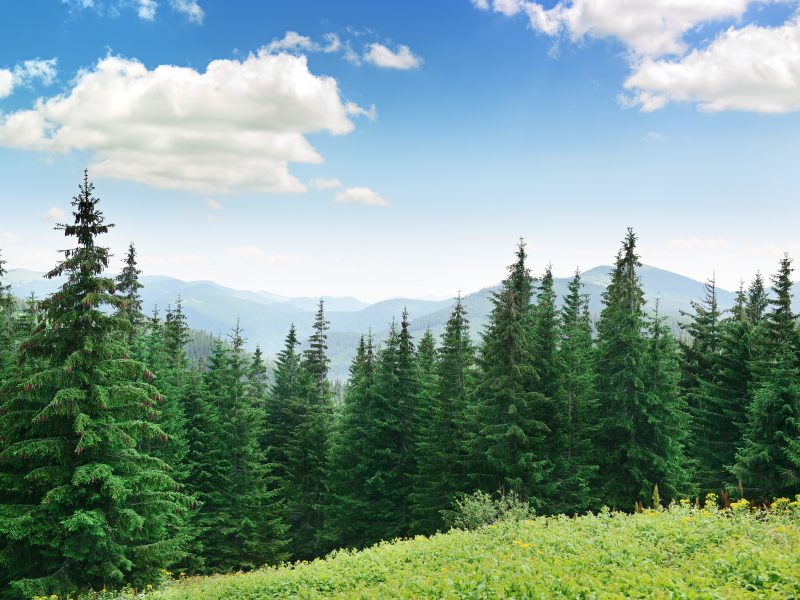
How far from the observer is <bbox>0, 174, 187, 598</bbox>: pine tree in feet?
53.3

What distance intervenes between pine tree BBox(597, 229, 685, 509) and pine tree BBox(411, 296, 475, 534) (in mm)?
7147

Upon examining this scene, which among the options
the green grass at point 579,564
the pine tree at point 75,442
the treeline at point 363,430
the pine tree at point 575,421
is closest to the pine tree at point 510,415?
the treeline at point 363,430

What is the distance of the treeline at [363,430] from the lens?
17.0m

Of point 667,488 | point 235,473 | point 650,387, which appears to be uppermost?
point 650,387

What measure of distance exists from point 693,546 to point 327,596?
25.5 ft

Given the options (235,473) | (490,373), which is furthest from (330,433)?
(490,373)

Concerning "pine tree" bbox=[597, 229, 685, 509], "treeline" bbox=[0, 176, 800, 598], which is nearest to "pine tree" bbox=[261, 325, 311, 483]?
"treeline" bbox=[0, 176, 800, 598]

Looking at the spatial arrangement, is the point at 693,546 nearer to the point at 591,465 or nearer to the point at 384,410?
the point at 591,465

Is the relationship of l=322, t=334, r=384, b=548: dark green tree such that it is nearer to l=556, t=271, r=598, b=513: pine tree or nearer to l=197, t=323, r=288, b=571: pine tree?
l=197, t=323, r=288, b=571: pine tree

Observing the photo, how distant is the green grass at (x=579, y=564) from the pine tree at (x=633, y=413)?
1350 centimetres

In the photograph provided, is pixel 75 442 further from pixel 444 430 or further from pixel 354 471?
pixel 354 471

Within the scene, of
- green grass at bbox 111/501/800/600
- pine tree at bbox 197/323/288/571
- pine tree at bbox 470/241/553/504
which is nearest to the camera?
→ green grass at bbox 111/501/800/600

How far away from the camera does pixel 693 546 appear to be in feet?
35.2

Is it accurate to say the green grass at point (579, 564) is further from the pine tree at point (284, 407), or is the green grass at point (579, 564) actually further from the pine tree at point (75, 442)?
the pine tree at point (284, 407)
